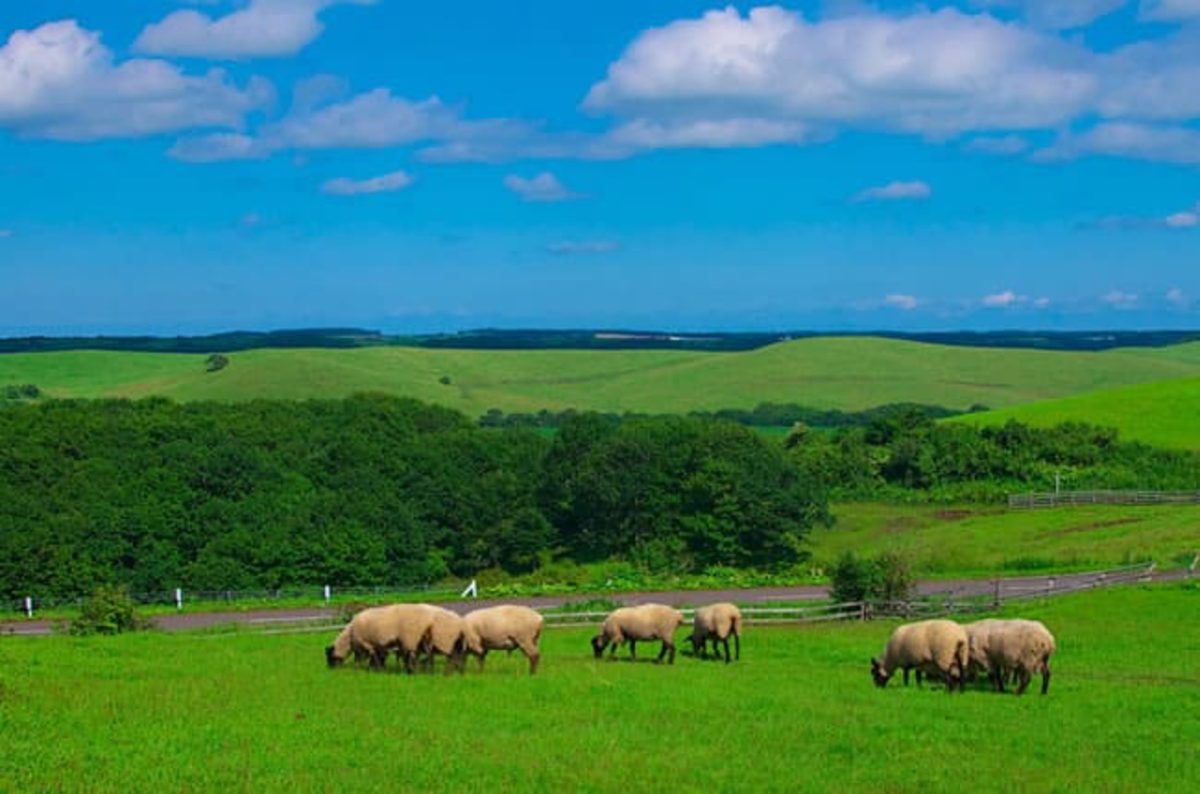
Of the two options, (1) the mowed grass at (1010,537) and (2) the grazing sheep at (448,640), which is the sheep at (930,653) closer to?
(2) the grazing sheep at (448,640)

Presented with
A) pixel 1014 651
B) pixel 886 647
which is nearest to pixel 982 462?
pixel 886 647

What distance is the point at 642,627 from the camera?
35.0m

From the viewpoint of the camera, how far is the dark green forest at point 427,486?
247ft

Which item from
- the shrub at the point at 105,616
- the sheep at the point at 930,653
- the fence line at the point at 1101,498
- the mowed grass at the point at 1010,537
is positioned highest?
the sheep at the point at 930,653

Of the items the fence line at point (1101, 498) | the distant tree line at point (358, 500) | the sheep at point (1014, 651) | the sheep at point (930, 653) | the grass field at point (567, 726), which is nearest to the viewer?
the grass field at point (567, 726)

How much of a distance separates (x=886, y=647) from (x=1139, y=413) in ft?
298

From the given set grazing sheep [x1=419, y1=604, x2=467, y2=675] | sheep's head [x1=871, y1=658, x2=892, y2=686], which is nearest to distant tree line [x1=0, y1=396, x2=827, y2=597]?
grazing sheep [x1=419, y1=604, x2=467, y2=675]

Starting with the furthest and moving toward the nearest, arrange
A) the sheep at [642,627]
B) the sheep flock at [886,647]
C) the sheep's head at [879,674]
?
1. the sheep at [642,627]
2. the sheep's head at [879,674]
3. the sheep flock at [886,647]

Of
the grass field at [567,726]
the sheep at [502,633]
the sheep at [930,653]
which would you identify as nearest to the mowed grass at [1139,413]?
the grass field at [567,726]

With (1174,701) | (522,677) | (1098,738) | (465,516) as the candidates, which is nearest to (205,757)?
(522,677)

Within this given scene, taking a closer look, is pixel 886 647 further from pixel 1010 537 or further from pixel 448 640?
pixel 1010 537

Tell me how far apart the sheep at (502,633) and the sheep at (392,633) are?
114 centimetres

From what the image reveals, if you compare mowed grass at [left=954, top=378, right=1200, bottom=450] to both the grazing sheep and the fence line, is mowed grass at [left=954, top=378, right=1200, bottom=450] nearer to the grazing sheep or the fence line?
the fence line

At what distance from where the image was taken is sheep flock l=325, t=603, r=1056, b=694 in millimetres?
29328
